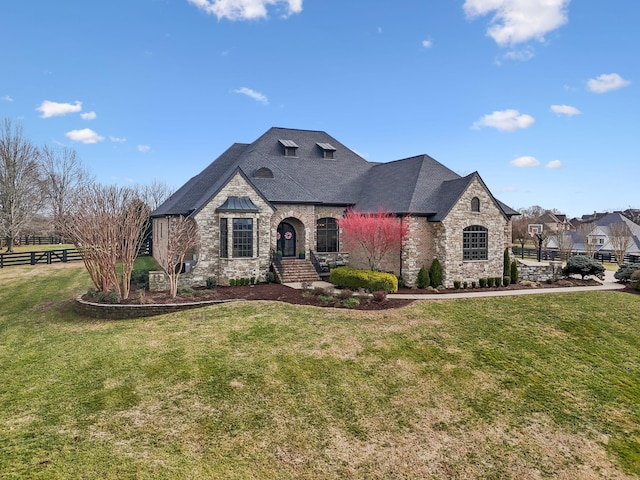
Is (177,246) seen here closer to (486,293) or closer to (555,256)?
(486,293)

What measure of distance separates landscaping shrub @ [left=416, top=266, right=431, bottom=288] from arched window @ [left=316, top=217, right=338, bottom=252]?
693 cm

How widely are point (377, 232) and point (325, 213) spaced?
5698 mm

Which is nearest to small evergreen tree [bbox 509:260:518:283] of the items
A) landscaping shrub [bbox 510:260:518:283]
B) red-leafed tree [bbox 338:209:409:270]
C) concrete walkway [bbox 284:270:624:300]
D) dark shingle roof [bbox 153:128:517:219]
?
landscaping shrub [bbox 510:260:518:283]

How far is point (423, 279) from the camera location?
22516 millimetres

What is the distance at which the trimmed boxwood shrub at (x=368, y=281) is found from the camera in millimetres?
20672

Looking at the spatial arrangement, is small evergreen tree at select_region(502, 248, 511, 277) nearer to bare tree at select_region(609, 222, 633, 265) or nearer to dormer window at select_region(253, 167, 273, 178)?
dormer window at select_region(253, 167, 273, 178)

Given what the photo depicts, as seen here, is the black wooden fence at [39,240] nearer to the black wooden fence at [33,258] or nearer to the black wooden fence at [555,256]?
the black wooden fence at [33,258]

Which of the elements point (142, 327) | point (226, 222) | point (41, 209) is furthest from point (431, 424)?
point (41, 209)

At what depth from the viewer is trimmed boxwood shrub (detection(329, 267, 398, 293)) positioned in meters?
20.7

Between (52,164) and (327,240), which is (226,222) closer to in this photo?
(327,240)

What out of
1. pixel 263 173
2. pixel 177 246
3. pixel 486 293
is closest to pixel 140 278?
pixel 177 246

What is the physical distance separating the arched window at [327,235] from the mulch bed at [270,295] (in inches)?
221

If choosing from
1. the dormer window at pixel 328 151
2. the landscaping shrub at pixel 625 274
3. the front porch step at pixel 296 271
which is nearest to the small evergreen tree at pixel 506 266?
the landscaping shrub at pixel 625 274

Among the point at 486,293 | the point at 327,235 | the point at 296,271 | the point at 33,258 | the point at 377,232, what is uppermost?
the point at 377,232
